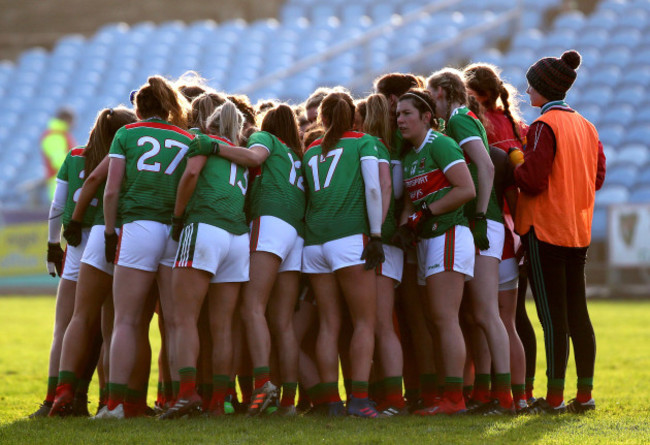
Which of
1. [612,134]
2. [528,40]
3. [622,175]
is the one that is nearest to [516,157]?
[622,175]

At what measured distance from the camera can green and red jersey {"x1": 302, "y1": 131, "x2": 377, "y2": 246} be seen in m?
5.73

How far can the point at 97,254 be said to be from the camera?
18.9ft

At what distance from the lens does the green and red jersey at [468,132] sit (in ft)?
18.7

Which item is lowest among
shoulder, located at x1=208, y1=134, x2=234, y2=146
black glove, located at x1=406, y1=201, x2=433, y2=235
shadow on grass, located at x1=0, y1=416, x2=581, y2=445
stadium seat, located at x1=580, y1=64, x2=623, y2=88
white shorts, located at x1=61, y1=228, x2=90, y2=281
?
shadow on grass, located at x1=0, y1=416, x2=581, y2=445

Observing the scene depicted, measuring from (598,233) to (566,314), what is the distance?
987 centimetres

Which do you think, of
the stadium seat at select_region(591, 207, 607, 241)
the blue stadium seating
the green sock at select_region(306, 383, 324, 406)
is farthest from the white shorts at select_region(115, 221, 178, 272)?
the blue stadium seating

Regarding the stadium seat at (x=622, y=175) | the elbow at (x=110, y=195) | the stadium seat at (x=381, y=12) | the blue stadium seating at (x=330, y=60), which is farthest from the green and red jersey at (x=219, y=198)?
the stadium seat at (x=381, y=12)

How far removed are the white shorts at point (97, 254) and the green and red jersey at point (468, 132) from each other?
2066 millimetres

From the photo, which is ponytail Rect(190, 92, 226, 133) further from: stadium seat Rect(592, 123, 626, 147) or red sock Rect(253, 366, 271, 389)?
stadium seat Rect(592, 123, 626, 147)

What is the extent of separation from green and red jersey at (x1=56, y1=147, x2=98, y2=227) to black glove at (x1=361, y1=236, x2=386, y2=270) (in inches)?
66.5

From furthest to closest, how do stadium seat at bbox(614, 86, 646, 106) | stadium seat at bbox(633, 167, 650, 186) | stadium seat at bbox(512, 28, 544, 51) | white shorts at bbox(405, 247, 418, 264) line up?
1. stadium seat at bbox(512, 28, 544, 51)
2. stadium seat at bbox(614, 86, 646, 106)
3. stadium seat at bbox(633, 167, 650, 186)
4. white shorts at bbox(405, 247, 418, 264)

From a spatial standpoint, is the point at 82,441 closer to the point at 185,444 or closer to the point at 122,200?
the point at 185,444

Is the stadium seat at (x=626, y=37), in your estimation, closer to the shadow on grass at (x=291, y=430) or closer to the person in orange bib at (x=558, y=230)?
the person in orange bib at (x=558, y=230)

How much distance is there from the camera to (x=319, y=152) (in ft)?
19.3
